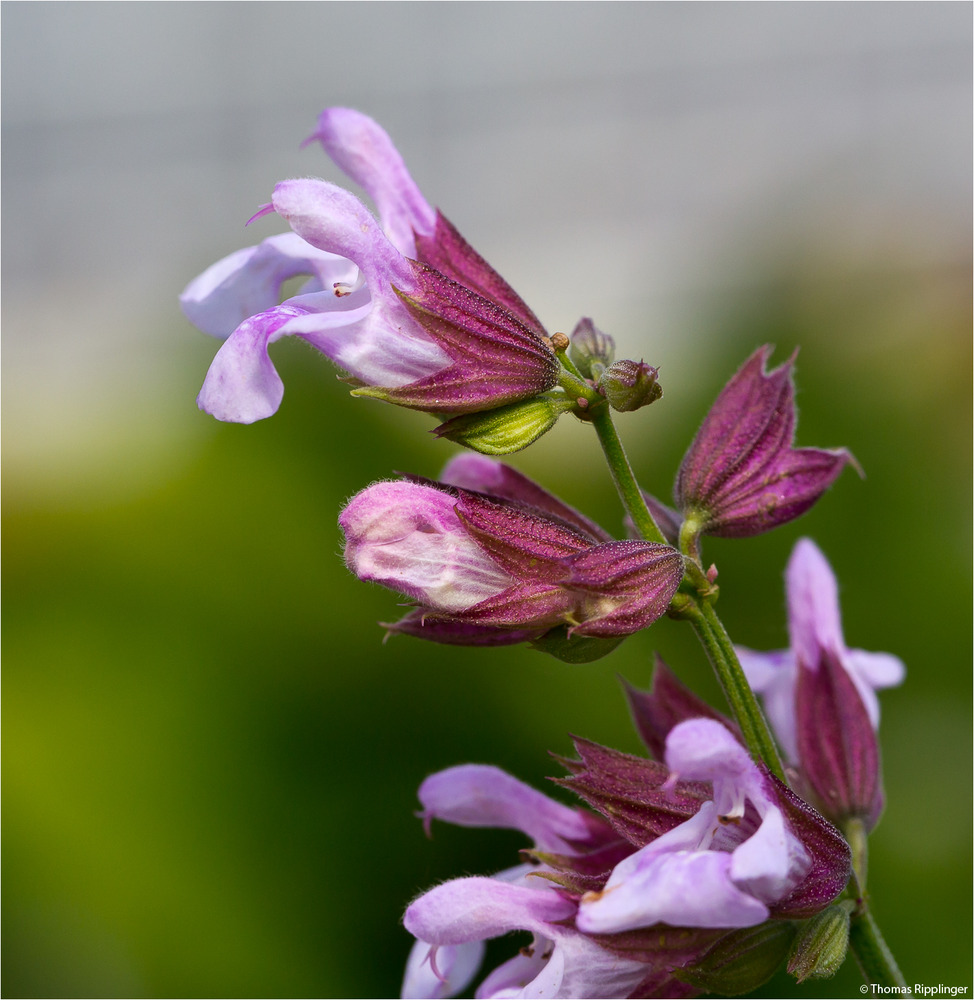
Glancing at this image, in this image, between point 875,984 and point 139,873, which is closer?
point 875,984

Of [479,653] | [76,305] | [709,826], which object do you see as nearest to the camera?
[709,826]

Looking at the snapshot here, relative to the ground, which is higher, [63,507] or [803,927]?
[63,507]

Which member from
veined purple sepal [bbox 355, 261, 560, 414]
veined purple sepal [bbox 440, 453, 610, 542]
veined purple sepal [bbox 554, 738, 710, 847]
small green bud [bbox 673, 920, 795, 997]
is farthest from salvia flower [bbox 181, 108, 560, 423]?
small green bud [bbox 673, 920, 795, 997]

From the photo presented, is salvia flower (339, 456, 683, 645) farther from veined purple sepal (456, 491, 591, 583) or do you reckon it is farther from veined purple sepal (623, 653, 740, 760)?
veined purple sepal (623, 653, 740, 760)

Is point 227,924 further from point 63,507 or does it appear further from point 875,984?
point 875,984

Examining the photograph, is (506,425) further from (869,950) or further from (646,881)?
(869,950)

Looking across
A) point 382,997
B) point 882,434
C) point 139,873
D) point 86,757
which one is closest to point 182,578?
point 86,757

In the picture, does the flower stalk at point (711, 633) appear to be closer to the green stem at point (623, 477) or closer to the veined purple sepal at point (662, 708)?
the green stem at point (623, 477)

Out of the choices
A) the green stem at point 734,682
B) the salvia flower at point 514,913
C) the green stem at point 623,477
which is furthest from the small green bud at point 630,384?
the salvia flower at point 514,913
